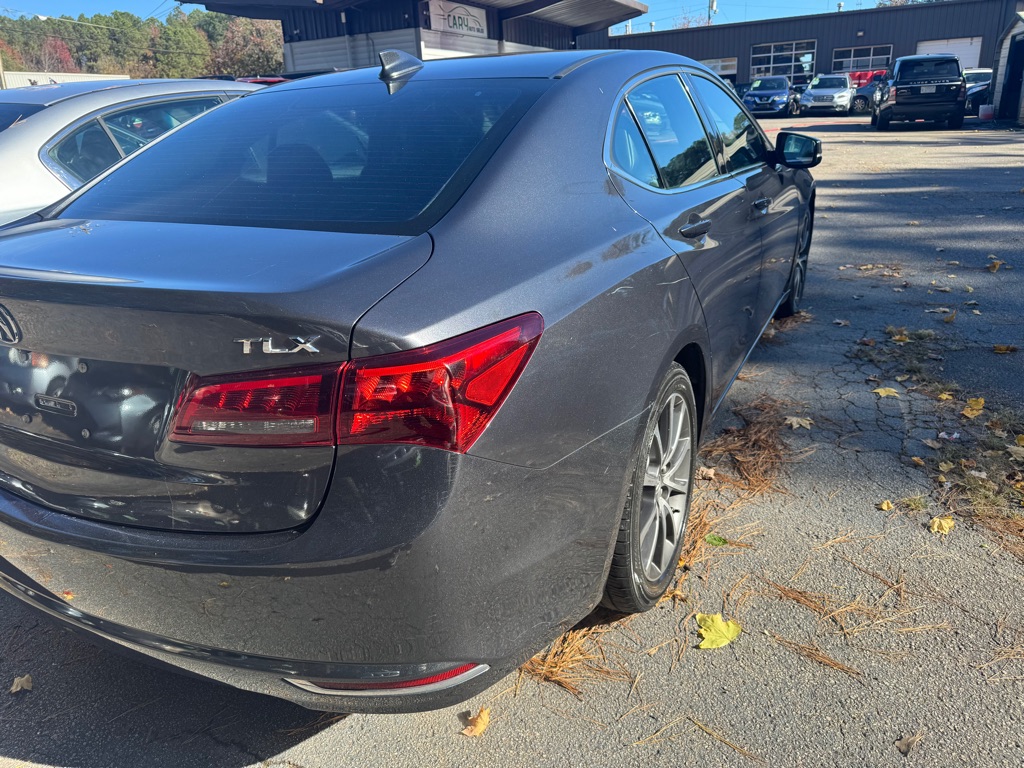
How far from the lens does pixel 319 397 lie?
155 cm

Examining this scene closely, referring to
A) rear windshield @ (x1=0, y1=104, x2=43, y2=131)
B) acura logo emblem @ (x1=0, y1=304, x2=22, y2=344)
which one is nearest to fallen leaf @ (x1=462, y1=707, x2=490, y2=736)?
acura logo emblem @ (x1=0, y1=304, x2=22, y2=344)

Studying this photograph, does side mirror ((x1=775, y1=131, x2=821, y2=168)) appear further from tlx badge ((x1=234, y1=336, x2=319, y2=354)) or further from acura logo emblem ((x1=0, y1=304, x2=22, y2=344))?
acura logo emblem ((x1=0, y1=304, x2=22, y2=344))

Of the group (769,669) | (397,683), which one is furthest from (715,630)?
(397,683)

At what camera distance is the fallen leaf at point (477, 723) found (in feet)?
7.06

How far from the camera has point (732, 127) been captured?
151 inches

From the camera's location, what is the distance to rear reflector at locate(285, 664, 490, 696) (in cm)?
170

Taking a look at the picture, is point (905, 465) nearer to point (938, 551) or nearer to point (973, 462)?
point (973, 462)

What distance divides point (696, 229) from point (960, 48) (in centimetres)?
4733

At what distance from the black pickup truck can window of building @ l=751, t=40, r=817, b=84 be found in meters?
23.0

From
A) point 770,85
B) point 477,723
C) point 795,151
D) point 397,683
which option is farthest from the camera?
point 770,85

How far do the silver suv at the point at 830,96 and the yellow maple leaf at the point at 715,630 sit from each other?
32.3 metres

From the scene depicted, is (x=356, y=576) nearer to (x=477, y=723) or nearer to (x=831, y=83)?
(x=477, y=723)

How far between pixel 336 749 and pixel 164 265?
51.0 inches

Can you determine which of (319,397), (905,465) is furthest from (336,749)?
(905,465)
